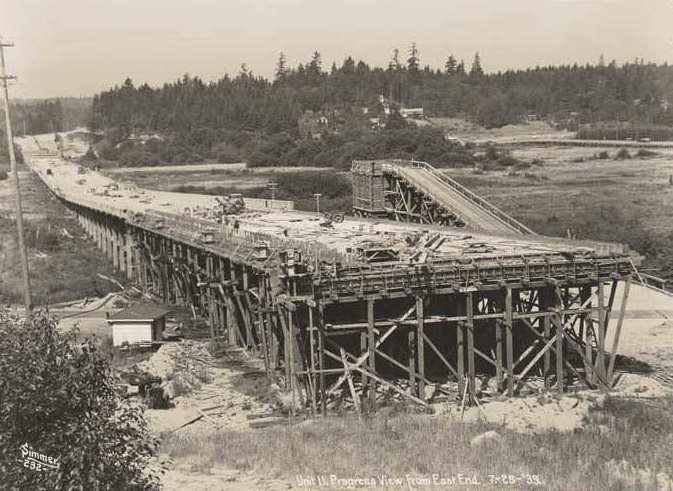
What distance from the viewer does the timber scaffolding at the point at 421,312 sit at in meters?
28.8

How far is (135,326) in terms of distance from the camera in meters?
39.6

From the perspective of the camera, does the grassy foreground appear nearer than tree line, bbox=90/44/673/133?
Yes

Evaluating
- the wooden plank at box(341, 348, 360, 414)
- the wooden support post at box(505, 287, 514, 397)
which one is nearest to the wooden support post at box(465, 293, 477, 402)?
the wooden support post at box(505, 287, 514, 397)

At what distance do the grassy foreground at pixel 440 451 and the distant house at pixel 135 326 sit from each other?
13.8 metres

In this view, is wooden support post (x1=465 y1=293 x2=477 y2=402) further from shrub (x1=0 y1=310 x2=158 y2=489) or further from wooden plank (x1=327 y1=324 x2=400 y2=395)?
shrub (x1=0 y1=310 x2=158 y2=489)

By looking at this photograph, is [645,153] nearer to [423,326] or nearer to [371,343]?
[423,326]

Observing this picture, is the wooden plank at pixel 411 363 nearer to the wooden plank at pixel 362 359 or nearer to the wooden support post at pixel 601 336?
the wooden plank at pixel 362 359

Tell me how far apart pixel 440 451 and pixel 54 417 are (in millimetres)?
11513

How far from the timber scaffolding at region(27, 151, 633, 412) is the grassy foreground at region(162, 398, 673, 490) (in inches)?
119

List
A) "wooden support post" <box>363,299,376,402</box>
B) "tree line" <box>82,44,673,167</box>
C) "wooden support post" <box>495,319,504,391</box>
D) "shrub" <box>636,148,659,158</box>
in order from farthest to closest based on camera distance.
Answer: "tree line" <box>82,44,673,167</box> → "shrub" <box>636,148,659,158</box> → "wooden support post" <box>495,319,504,391</box> → "wooden support post" <box>363,299,376,402</box>

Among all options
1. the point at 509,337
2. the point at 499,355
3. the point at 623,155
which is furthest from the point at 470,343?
the point at 623,155

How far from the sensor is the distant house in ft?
130

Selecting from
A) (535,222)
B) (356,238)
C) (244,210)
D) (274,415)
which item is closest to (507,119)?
(535,222)

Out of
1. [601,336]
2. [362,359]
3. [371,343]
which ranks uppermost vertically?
[371,343]
